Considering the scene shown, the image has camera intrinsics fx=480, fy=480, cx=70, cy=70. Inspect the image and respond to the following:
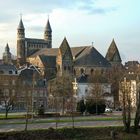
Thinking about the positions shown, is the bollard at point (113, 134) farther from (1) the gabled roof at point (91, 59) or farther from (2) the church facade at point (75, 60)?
(1) the gabled roof at point (91, 59)

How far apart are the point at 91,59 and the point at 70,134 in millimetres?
107659

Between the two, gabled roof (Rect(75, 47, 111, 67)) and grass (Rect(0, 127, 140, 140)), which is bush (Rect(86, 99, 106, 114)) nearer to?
grass (Rect(0, 127, 140, 140))


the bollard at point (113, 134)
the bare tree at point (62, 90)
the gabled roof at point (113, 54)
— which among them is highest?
the gabled roof at point (113, 54)

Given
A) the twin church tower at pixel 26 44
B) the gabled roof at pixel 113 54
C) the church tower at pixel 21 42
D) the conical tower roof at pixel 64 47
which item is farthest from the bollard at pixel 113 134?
the church tower at pixel 21 42

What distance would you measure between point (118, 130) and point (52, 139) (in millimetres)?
7354

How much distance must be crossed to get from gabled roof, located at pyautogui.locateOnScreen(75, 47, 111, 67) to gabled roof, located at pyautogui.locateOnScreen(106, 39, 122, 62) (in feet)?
38.5

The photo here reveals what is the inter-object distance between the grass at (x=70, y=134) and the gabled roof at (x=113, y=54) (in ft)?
388

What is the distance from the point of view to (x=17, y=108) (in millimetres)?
109875

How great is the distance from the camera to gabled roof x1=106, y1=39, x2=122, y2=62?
160 m

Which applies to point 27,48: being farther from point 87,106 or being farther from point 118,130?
point 118,130

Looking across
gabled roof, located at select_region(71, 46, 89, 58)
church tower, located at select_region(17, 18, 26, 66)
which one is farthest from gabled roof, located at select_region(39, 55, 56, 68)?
church tower, located at select_region(17, 18, 26, 66)

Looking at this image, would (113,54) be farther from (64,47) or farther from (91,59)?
(64,47)

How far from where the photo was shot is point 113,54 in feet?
528

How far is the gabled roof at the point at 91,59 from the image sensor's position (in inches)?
5733
